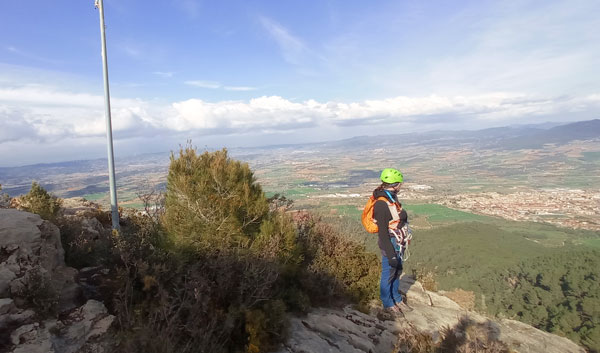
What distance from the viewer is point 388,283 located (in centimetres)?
625

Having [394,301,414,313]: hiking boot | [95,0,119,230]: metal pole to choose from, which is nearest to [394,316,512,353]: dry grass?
[394,301,414,313]: hiking boot

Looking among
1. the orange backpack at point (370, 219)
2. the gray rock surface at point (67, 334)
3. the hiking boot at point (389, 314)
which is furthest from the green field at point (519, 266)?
the gray rock surface at point (67, 334)

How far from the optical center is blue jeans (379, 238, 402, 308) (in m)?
6.11

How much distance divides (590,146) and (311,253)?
7060 inches

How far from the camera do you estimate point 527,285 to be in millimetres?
26547

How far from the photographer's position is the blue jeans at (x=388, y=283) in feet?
20.1

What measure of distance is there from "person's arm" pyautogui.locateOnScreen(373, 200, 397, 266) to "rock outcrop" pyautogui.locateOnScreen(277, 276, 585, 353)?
116cm

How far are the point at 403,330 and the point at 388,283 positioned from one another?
135cm

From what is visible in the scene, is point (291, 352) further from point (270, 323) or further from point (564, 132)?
point (564, 132)

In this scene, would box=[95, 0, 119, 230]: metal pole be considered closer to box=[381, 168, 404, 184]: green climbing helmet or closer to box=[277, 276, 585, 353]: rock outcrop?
box=[277, 276, 585, 353]: rock outcrop

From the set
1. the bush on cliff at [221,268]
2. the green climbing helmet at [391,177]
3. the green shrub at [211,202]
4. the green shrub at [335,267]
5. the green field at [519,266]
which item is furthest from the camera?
the green field at [519,266]

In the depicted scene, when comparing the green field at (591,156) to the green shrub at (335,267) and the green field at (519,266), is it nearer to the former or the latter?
the green field at (519,266)

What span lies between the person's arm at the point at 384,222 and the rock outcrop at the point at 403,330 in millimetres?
1164

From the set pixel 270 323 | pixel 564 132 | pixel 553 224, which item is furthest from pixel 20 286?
pixel 564 132
